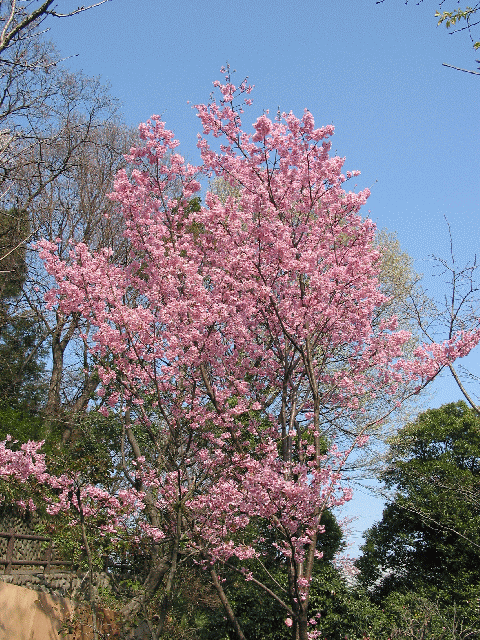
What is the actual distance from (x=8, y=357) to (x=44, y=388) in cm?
142

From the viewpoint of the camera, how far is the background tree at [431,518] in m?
11.8

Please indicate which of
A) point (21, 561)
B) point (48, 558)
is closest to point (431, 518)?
point (48, 558)

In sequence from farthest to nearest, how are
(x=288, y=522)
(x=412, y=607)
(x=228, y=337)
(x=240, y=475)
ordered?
(x=412, y=607), (x=228, y=337), (x=240, y=475), (x=288, y=522)

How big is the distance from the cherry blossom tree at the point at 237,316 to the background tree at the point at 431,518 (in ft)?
19.4

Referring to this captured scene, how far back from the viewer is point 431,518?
1159 centimetres

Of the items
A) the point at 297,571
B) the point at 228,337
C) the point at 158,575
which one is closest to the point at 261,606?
the point at 158,575

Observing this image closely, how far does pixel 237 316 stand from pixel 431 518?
7.48 meters

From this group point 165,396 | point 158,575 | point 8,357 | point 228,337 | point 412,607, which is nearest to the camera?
point 228,337

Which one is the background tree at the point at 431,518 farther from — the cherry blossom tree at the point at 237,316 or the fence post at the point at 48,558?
the fence post at the point at 48,558

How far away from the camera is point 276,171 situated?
7523 millimetres

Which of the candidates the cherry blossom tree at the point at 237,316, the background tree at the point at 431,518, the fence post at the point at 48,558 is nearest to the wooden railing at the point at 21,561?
the fence post at the point at 48,558

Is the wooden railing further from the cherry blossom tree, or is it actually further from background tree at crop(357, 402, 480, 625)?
background tree at crop(357, 402, 480, 625)

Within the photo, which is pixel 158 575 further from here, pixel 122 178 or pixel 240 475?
pixel 122 178

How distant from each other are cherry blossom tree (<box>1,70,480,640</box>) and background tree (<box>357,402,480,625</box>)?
5900 millimetres
